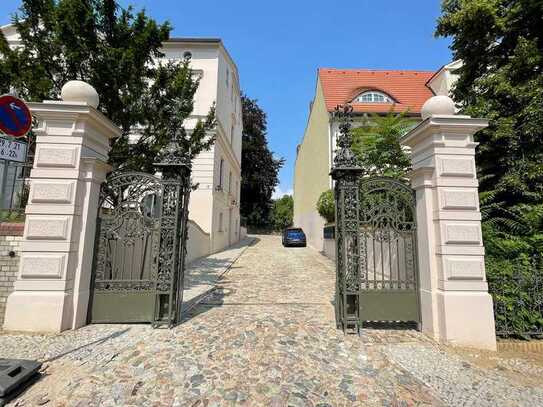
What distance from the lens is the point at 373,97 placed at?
17156 millimetres

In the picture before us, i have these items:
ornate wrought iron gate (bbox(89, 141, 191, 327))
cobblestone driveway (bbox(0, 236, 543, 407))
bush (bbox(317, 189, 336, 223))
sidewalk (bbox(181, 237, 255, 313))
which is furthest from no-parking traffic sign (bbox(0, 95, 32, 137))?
bush (bbox(317, 189, 336, 223))

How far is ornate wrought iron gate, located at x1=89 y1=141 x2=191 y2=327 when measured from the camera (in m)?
4.39

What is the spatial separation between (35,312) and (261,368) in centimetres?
349

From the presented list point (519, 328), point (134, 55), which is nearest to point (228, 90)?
point (134, 55)

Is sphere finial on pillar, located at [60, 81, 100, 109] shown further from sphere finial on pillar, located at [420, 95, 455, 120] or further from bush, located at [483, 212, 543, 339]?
bush, located at [483, 212, 543, 339]

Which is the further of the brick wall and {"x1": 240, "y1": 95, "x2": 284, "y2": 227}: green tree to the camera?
{"x1": 240, "y1": 95, "x2": 284, "y2": 227}: green tree

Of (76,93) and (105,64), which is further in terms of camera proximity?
(105,64)

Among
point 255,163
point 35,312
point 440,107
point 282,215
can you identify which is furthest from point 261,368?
point 282,215

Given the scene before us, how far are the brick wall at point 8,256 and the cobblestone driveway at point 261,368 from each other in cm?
95

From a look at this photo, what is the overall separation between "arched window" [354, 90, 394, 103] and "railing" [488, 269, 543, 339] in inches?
594

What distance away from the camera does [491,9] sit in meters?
6.50

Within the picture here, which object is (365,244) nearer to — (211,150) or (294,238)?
(211,150)

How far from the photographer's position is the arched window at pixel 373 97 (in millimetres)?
17078

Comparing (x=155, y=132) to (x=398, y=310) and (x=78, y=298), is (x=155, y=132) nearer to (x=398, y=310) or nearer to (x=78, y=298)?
(x=78, y=298)
